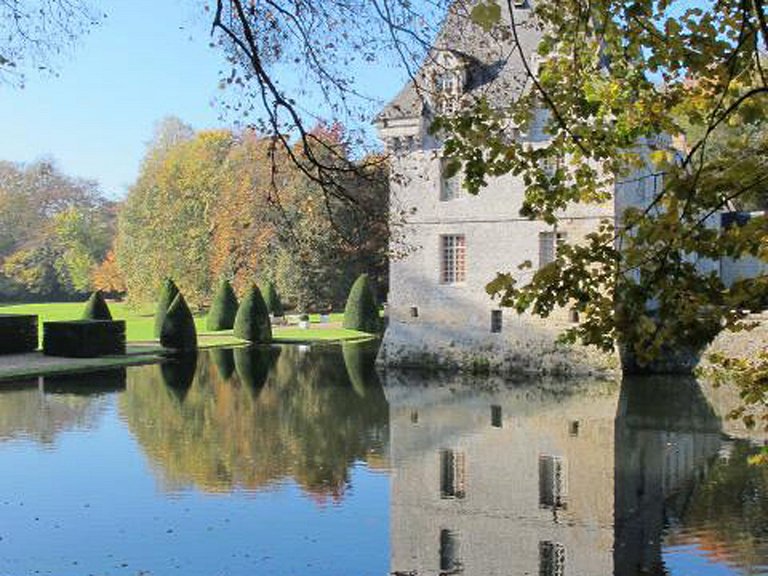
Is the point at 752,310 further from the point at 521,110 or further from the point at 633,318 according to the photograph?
the point at 521,110

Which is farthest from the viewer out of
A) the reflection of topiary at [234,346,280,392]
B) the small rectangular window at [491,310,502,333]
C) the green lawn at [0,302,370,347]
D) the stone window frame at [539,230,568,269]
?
the green lawn at [0,302,370,347]

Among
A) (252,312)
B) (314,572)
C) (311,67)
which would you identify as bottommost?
(314,572)

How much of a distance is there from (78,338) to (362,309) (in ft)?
35.4

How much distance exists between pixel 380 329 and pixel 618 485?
22.3 m

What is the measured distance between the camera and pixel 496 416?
606 inches

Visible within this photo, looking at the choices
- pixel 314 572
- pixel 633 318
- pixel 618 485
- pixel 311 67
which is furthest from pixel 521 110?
pixel 618 485

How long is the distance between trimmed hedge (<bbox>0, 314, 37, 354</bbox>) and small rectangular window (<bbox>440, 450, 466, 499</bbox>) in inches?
Answer: 592

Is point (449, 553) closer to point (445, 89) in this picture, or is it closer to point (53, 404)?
point (445, 89)

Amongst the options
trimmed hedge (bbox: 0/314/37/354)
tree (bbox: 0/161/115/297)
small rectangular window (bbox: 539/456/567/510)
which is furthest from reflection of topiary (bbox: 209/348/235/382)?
tree (bbox: 0/161/115/297)

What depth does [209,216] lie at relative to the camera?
39.2m

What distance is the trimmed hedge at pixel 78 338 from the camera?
2335 centimetres

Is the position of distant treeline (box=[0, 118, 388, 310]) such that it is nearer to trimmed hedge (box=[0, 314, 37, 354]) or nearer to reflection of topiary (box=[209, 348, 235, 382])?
reflection of topiary (box=[209, 348, 235, 382])

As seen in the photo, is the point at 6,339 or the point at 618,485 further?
the point at 6,339

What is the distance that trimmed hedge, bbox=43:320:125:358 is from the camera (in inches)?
919
